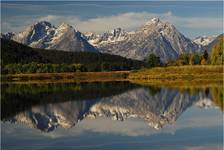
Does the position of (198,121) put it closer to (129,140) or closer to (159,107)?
(129,140)

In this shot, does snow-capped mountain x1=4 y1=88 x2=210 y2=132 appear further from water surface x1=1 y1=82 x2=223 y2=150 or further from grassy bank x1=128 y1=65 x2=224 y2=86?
grassy bank x1=128 y1=65 x2=224 y2=86

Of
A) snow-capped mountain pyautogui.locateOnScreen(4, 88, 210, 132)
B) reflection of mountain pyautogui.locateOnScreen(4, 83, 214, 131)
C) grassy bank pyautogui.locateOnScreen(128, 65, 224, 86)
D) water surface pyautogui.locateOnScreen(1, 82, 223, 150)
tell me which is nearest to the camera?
water surface pyautogui.locateOnScreen(1, 82, 223, 150)

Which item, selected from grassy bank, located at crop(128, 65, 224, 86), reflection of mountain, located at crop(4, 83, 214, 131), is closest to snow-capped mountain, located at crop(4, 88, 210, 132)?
reflection of mountain, located at crop(4, 83, 214, 131)

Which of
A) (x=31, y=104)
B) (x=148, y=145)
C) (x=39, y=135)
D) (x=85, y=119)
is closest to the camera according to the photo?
(x=148, y=145)

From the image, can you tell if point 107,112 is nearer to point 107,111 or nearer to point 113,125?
point 107,111

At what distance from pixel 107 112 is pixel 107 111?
3.28 ft

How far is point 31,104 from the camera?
60375 millimetres

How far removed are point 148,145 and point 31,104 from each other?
3394 centimetres

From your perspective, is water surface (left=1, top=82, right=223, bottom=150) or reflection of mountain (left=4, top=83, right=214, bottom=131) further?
reflection of mountain (left=4, top=83, right=214, bottom=131)

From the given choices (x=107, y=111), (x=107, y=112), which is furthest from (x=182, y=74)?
(x=107, y=112)

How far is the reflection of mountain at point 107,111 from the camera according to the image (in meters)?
42.3

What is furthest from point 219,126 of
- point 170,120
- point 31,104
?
point 31,104

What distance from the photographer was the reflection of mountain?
42.3m

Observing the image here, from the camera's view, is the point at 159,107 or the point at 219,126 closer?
the point at 219,126
